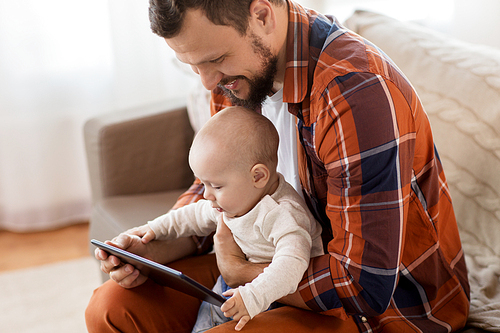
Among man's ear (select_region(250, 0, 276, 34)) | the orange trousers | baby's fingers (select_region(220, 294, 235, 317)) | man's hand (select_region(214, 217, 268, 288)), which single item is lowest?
the orange trousers

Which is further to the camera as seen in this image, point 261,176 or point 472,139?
point 472,139

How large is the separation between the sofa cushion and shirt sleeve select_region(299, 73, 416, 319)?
0.36m

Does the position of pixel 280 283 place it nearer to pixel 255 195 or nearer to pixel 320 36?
pixel 255 195

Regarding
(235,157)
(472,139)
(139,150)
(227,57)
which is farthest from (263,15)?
(139,150)

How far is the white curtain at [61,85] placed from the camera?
2201 mm

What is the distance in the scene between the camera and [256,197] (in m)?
0.95

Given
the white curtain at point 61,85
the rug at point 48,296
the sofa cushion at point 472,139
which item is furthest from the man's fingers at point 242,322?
the white curtain at point 61,85

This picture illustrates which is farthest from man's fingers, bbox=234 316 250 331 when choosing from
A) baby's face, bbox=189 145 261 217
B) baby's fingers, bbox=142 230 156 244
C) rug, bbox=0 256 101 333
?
rug, bbox=0 256 101 333

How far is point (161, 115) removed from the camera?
5.45 feet

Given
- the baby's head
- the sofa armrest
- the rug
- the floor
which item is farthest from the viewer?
the floor

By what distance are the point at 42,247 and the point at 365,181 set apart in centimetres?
194

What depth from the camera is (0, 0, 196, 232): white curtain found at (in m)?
2.20

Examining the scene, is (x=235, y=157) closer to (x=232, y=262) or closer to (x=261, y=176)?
(x=261, y=176)

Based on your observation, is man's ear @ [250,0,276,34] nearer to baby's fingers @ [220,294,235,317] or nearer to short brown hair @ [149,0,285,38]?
short brown hair @ [149,0,285,38]
